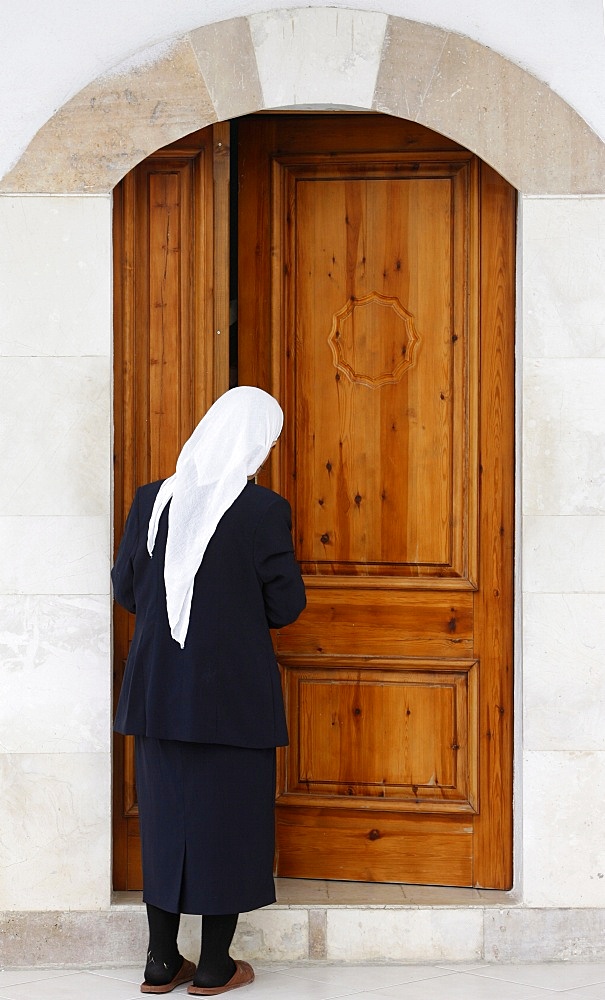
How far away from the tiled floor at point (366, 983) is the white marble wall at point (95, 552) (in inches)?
7.4

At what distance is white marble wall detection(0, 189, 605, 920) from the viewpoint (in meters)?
3.38

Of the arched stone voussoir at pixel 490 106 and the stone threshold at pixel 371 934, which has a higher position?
the arched stone voussoir at pixel 490 106

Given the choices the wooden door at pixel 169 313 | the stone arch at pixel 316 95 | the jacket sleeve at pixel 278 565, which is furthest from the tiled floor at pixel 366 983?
the stone arch at pixel 316 95

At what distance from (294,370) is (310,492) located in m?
0.42

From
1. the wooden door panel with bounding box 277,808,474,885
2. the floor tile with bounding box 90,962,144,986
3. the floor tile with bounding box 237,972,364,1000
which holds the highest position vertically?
the wooden door panel with bounding box 277,808,474,885

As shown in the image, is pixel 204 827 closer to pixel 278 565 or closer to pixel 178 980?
pixel 178 980

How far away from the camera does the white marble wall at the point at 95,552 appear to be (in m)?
3.38

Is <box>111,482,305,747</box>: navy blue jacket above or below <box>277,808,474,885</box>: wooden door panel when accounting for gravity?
above

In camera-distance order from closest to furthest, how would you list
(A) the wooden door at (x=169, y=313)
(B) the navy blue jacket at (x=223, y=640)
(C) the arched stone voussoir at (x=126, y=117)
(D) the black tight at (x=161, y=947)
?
(B) the navy blue jacket at (x=223, y=640)
(D) the black tight at (x=161, y=947)
(C) the arched stone voussoir at (x=126, y=117)
(A) the wooden door at (x=169, y=313)

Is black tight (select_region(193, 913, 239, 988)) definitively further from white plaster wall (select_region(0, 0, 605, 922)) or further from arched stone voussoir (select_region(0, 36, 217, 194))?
arched stone voussoir (select_region(0, 36, 217, 194))

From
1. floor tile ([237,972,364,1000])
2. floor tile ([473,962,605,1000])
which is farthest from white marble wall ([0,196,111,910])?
floor tile ([473,962,605,1000])

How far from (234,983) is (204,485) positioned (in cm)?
145

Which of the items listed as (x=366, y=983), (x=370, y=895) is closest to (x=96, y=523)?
(x=370, y=895)

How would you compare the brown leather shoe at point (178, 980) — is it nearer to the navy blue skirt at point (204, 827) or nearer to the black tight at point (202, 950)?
the black tight at point (202, 950)
